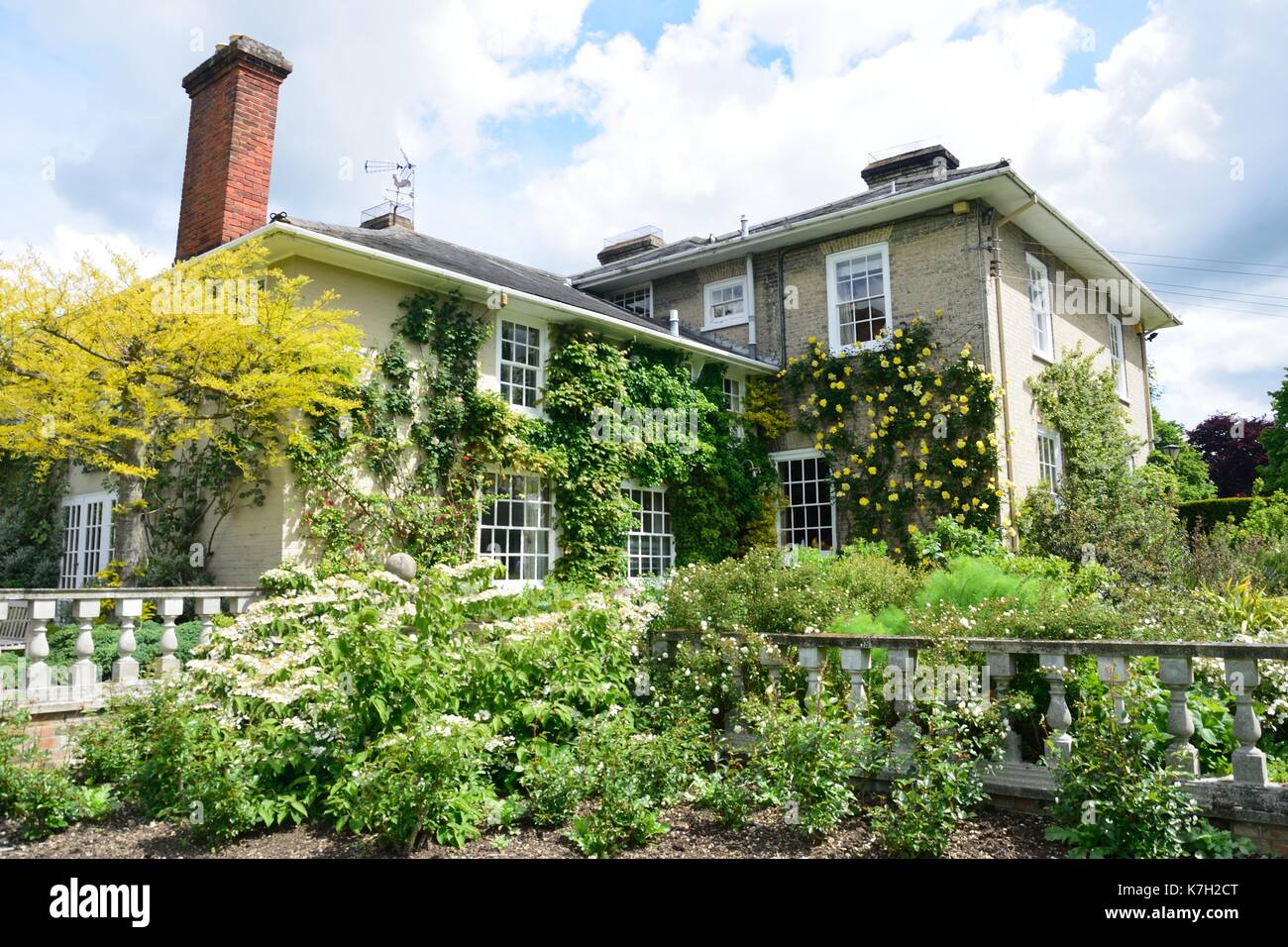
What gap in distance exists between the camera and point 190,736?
4.77m

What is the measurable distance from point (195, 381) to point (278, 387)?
0.80 m

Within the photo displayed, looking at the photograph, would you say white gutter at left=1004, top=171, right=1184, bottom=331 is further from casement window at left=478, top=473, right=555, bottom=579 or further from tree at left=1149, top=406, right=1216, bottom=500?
casement window at left=478, top=473, right=555, bottom=579

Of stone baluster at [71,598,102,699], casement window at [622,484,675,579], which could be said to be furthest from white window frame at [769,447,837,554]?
stone baluster at [71,598,102,699]

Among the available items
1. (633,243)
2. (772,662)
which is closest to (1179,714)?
(772,662)

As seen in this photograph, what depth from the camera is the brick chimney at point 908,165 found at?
15.8m

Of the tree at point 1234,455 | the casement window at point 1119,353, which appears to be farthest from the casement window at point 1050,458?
the tree at point 1234,455

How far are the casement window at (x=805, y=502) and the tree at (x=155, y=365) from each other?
8179 millimetres

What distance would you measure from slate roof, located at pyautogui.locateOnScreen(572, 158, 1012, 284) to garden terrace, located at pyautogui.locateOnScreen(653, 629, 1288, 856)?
9.66 metres

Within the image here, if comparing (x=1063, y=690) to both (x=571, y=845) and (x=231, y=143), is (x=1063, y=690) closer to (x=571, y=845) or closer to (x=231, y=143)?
(x=571, y=845)

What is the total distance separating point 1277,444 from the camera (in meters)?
28.1

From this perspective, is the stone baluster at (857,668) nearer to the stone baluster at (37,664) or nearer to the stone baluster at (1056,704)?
the stone baluster at (1056,704)

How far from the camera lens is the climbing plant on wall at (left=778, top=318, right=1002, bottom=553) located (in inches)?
509
